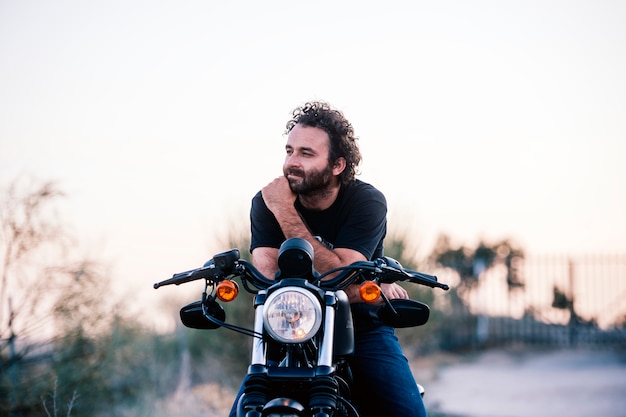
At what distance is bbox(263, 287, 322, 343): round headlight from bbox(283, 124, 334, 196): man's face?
1.46 metres

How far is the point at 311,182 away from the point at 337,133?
41 cm

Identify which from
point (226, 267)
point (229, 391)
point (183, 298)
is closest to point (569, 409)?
point (229, 391)

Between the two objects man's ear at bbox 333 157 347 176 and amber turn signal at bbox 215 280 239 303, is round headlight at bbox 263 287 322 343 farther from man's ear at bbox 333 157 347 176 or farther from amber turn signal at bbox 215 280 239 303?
man's ear at bbox 333 157 347 176

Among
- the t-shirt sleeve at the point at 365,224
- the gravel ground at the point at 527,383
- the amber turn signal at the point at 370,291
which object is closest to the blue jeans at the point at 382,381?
the t-shirt sleeve at the point at 365,224

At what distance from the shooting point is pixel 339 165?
428 centimetres

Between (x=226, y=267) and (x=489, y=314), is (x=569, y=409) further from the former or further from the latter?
(x=489, y=314)

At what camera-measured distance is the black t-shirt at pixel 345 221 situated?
3.79m

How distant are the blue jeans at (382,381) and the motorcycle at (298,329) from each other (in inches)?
23.2

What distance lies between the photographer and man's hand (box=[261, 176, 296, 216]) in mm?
3893

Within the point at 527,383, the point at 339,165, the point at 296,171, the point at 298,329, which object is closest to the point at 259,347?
the point at 298,329

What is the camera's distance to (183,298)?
15.1 m

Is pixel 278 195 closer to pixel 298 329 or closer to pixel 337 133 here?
pixel 337 133

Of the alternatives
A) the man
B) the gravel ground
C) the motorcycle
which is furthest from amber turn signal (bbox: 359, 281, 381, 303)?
the gravel ground

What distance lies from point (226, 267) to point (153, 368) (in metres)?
10.4
